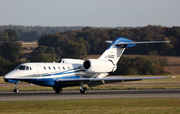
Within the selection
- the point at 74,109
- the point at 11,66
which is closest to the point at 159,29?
the point at 11,66

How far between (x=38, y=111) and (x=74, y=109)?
2.34 meters

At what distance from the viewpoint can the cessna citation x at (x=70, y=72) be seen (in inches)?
1356

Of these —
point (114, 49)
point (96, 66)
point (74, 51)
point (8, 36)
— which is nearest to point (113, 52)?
point (114, 49)

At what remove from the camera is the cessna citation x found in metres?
34.4

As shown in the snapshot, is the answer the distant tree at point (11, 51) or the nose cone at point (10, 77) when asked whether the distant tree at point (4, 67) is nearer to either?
the distant tree at point (11, 51)

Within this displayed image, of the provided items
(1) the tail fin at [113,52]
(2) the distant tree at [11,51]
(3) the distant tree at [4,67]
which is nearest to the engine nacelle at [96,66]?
(1) the tail fin at [113,52]

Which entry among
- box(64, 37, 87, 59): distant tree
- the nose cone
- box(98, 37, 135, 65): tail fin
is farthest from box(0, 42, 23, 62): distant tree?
the nose cone

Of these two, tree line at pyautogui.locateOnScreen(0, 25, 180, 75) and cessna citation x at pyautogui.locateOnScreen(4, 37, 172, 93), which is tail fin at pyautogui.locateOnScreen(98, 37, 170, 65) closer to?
cessna citation x at pyautogui.locateOnScreen(4, 37, 172, 93)

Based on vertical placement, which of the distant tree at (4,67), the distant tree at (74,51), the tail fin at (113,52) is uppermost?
the tail fin at (113,52)

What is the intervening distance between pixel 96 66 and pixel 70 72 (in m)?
3.14

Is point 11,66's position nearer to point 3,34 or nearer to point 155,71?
point 155,71

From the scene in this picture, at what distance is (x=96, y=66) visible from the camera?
38.5 meters

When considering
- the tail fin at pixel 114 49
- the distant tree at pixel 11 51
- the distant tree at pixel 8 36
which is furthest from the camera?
the distant tree at pixel 8 36

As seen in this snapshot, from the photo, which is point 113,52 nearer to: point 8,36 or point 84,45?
point 84,45
